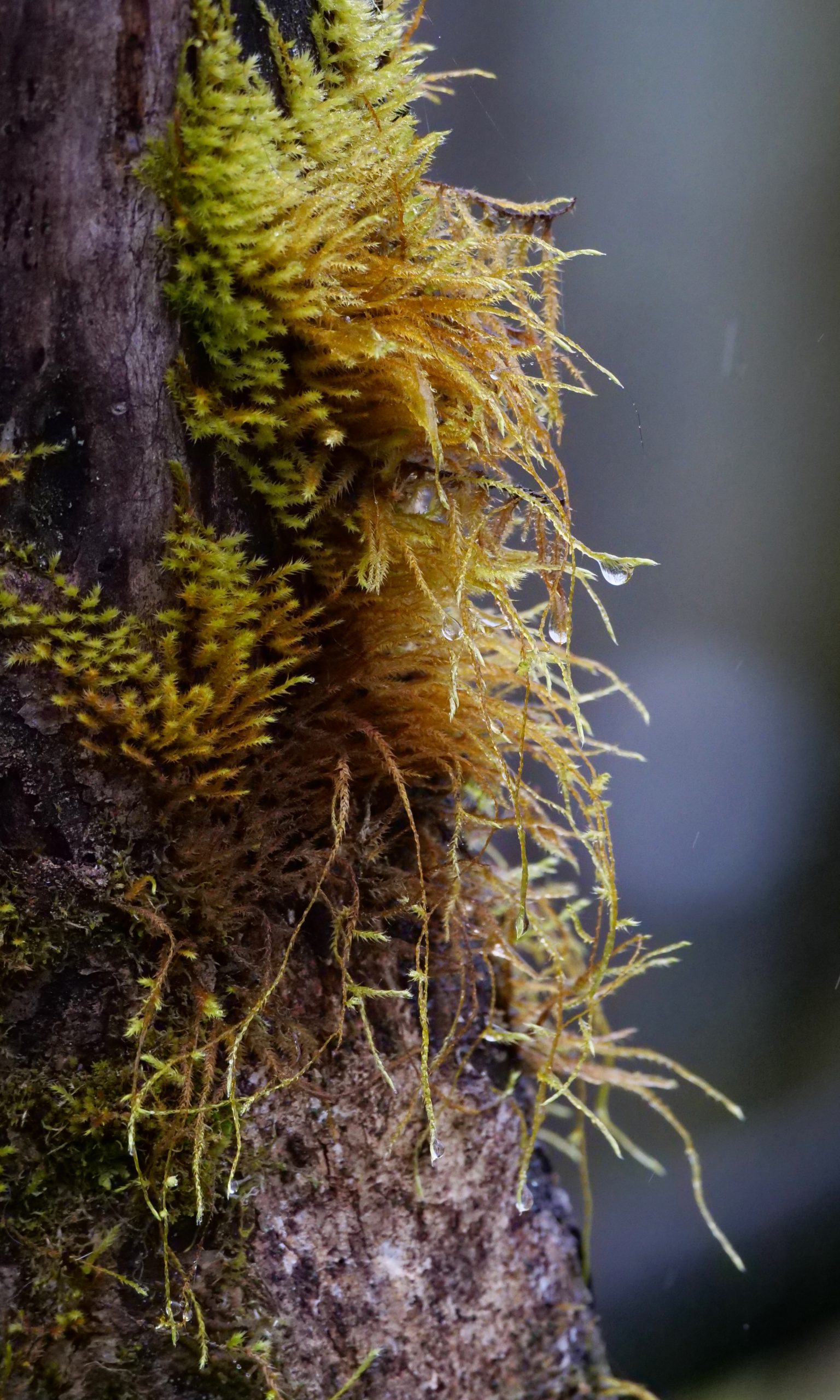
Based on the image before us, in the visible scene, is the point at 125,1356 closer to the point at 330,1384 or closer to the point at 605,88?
the point at 330,1384

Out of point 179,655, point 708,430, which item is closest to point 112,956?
point 179,655

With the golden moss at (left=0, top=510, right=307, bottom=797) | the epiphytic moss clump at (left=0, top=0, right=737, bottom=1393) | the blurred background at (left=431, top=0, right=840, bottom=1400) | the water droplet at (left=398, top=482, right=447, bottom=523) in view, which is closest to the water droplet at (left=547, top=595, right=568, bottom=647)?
the epiphytic moss clump at (left=0, top=0, right=737, bottom=1393)

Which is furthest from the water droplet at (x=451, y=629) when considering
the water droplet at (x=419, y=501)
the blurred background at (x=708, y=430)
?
the blurred background at (x=708, y=430)

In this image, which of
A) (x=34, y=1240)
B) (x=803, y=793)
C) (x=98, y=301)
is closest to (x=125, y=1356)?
(x=34, y=1240)

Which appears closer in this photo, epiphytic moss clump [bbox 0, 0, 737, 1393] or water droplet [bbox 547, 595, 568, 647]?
epiphytic moss clump [bbox 0, 0, 737, 1393]

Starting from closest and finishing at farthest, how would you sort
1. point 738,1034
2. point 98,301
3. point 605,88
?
point 98,301 < point 738,1034 < point 605,88

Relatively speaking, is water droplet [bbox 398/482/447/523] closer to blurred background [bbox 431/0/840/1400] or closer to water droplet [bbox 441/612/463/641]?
water droplet [bbox 441/612/463/641]

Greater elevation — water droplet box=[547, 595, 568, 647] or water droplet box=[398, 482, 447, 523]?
water droplet box=[398, 482, 447, 523]
